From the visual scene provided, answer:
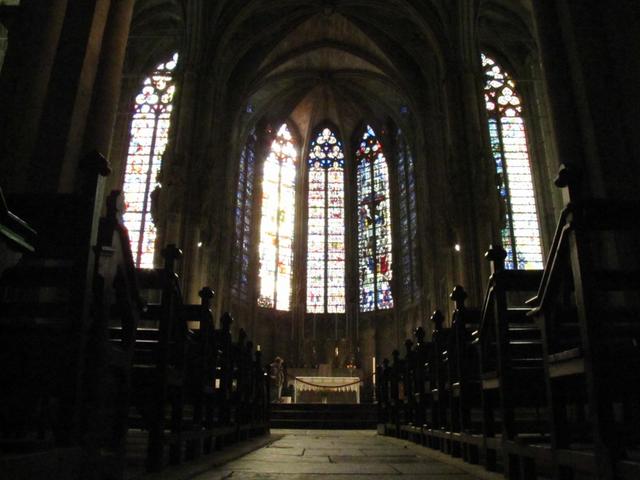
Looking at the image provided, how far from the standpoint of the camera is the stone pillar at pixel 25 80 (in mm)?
5527

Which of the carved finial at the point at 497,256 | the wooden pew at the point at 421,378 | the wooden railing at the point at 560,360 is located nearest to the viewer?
the wooden railing at the point at 560,360

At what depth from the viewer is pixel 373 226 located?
23.1 m

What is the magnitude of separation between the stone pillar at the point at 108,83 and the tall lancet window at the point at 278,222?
1519 centimetres

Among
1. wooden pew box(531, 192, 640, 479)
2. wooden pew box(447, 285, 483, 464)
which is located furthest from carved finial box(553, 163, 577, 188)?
wooden pew box(447, 285, 483, 464)

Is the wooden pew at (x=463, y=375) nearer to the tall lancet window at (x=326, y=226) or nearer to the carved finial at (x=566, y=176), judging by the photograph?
the carved finial at (x=566, y=176)

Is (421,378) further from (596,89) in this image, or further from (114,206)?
(114,206)

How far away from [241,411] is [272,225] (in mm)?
16654

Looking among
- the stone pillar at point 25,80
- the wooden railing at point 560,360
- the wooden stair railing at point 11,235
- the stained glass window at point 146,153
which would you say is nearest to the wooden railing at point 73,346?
the wooden stair railing at point 11,235

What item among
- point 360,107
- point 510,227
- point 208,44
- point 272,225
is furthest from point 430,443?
point 360,107

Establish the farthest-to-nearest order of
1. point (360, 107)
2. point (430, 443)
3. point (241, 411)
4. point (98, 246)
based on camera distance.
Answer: point (360, 107) < point (241, 411) < point (430, 443) < point (98, 246)

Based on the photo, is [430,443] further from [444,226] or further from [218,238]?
[218,238]

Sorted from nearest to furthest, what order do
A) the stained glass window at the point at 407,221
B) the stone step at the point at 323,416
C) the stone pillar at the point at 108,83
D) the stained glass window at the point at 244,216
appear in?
the stone pillar at the point at 108,83 → the stone step at the point at 323,416 → the stained glass window at the point at 407,221 → the stained glass window at the point at 244,216

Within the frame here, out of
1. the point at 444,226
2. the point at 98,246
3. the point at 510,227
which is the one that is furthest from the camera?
the point at 510,227

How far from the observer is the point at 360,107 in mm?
23594
